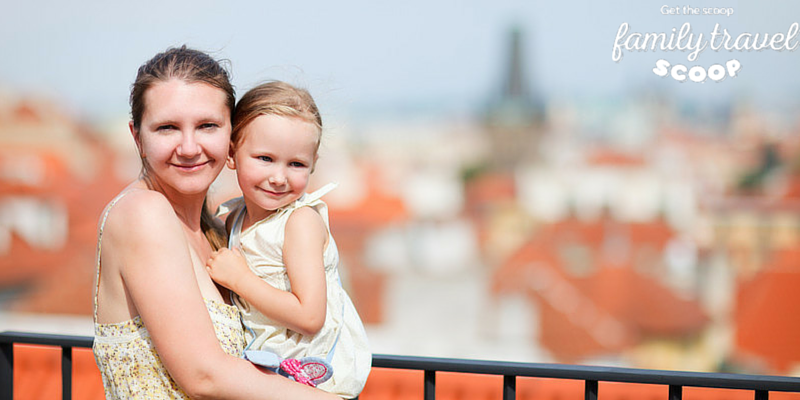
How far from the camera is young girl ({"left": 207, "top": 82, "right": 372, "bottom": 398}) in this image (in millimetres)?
897

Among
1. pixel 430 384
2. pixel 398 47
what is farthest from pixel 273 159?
pixel 398 47

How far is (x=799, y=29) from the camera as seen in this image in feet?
85.1

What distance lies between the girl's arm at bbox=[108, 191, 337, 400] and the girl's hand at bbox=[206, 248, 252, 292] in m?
0.07

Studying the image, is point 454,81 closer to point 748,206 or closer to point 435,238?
point 435,238

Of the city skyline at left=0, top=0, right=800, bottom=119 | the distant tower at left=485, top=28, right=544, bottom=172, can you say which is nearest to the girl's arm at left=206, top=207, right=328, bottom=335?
the city skyline at left=0, top=0, right=800, bottom=119

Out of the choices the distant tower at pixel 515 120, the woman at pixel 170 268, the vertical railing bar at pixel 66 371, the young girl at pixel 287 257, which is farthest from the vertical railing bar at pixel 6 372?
the distant tower at pixel 515 120

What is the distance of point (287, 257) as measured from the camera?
91 centimetres

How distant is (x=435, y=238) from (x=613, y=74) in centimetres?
966

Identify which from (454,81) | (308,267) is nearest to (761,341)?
(454,81)

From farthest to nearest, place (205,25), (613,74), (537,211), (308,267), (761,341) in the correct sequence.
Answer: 1. (205,25)
2. (613,74)
3. (537,211)
4. (761,341)
5. (308,267)

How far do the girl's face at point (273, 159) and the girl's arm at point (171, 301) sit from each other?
14 cm

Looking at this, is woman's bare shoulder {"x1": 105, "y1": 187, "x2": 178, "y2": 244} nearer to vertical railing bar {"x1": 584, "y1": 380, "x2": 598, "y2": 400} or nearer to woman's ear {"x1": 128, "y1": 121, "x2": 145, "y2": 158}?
woman's ear {"x1": 128, "y1": 121, "x2": 145, "y2": 158}

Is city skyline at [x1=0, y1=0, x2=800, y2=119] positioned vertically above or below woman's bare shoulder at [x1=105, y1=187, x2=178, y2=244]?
above

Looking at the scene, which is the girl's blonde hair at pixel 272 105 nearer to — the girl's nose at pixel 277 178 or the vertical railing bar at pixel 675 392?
the girl's nose at pixel 277 178
